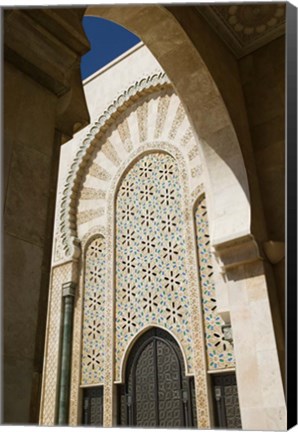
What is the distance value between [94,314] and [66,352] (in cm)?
57

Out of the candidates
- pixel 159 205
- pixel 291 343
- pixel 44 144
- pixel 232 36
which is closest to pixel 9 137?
pixel 44 144

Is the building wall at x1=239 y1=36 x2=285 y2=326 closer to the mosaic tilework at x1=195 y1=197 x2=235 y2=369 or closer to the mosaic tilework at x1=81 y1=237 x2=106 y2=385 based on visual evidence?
the mosaic tilework at x1=195 y1=197 x2=235 y2=369

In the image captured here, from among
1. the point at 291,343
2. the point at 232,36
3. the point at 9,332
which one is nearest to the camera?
the point at 9,332

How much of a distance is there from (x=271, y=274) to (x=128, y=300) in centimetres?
234

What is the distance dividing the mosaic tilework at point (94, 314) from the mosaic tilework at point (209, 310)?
1.43m

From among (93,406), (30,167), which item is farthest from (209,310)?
(30,167)

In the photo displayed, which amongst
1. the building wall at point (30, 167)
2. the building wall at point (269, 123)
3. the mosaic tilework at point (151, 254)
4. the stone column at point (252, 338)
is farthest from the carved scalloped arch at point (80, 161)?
the building wall at point (30, 167)

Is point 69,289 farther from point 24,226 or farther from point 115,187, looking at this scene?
point 24,226

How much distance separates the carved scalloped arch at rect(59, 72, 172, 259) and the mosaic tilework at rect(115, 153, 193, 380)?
0.78 metres

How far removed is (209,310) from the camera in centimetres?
408

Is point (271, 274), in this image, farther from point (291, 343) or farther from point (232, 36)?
point (232, 36)

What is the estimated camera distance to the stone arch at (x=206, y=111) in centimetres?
281

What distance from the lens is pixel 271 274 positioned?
2795 mm

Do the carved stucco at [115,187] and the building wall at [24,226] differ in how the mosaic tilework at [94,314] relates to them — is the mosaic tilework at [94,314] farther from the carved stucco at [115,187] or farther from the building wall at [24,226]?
the building wall at [24,226]
